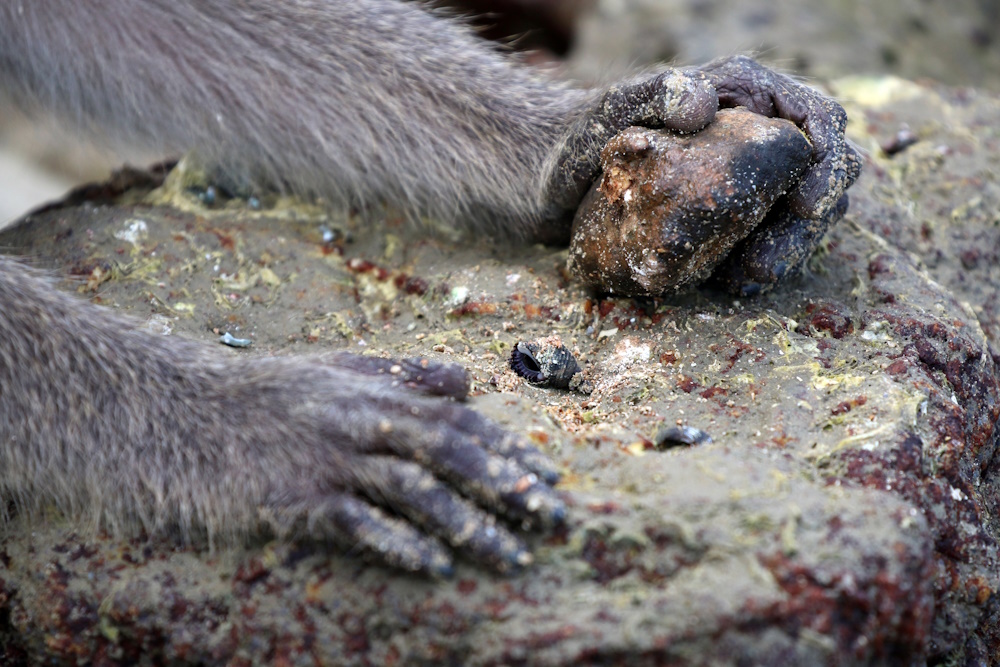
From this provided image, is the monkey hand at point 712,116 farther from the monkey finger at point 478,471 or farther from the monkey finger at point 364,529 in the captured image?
the monkey finger at point 364,529

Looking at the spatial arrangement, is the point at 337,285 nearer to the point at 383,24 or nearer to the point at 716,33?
the point at 383,24

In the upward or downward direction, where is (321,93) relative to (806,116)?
downward

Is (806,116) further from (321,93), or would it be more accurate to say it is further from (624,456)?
(321,93)

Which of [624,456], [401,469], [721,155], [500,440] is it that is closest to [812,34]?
[721,155]

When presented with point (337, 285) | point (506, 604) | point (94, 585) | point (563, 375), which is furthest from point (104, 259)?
point (506, 604)

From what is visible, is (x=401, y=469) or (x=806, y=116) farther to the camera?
(x=806, y=116)

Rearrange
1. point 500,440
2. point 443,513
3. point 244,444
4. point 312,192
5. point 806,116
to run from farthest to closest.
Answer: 1. point 312,192
2. point 806,116
3. point 244,444
4. point 500,440
5. point 443,513

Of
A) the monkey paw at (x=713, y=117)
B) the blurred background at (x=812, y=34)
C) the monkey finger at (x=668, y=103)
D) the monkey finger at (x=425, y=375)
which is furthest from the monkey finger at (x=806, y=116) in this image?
the blurred background at (x=812, y=34)
